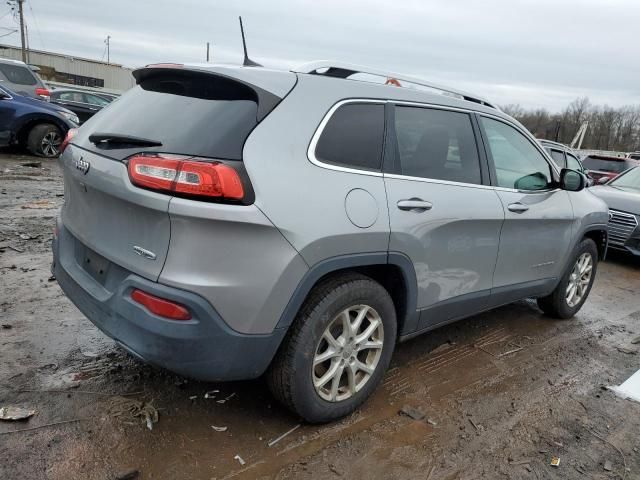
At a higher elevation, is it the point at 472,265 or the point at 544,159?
the point at 544,159

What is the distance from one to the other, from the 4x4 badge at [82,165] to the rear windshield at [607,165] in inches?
557

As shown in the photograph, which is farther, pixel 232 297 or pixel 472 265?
pixel 472 265

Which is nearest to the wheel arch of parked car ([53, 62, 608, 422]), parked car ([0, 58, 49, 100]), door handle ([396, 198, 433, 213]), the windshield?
parked car ([53, 62, 608, 422])

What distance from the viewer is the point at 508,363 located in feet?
12.9

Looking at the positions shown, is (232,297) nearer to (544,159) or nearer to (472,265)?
(472,265)

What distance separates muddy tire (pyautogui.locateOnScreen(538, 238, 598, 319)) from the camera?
4758 millimetres

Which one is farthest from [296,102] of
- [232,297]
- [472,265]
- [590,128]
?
[590,128]

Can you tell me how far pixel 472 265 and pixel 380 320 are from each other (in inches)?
35.0

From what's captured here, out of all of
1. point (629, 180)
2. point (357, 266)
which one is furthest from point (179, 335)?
point (629, 180)

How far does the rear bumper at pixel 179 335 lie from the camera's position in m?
2.28

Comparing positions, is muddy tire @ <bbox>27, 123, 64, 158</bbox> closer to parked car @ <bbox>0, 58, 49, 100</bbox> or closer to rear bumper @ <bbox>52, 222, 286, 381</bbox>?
parked car @ <bbox>0, 58, 49, 100</bbox>

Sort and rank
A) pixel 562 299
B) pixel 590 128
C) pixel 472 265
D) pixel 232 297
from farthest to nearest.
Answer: pixel 590 128
pixel 562 299
pixel 472 265
pixel 232 297

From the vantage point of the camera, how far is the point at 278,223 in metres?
2.34

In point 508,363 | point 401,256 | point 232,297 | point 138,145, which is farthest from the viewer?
point 508,363
